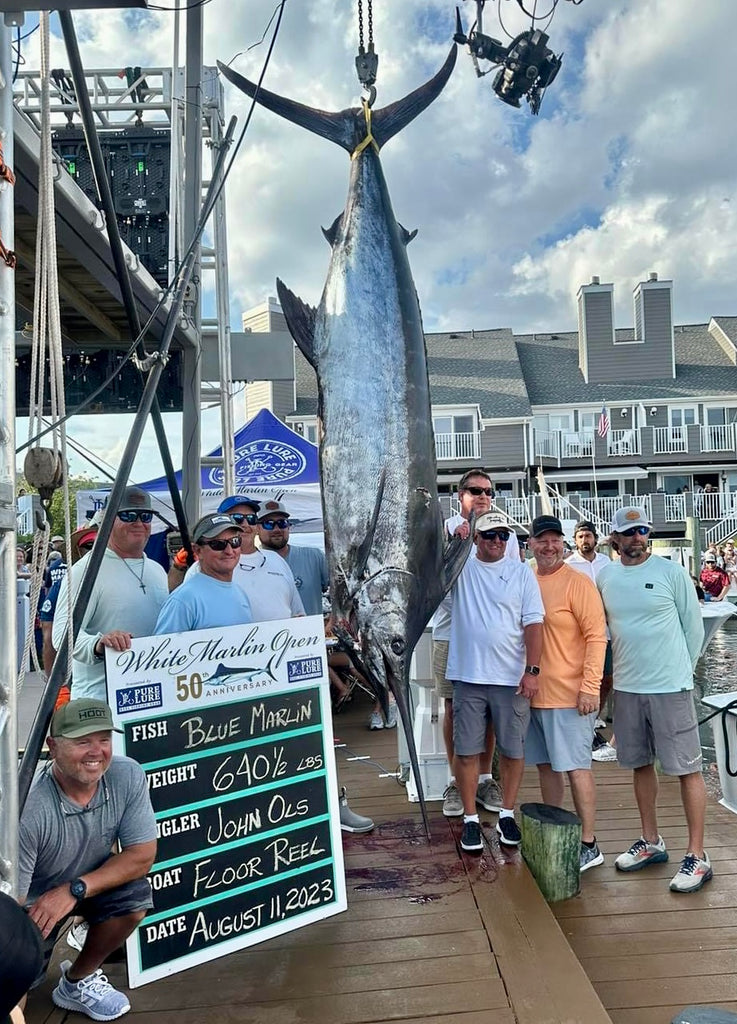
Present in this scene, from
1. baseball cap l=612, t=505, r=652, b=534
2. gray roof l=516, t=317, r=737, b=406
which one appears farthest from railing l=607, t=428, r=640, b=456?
baseball cap l=612, t=505, r=652, b=534

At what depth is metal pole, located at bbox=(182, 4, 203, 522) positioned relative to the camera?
4.73 metres

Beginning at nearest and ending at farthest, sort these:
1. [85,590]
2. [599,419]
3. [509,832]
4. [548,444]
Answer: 1. [85,590]
2. [509,832]
3. [599,419]
4. [548,444]

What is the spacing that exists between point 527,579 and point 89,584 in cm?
157

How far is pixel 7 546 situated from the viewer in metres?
1.65

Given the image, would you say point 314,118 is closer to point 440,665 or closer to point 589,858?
point 440,665

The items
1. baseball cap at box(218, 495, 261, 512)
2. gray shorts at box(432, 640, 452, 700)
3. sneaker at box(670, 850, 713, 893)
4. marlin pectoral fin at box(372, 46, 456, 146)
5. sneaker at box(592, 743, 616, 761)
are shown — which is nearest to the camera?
marlin pectoral fin at box(372, 46, 456, 146)

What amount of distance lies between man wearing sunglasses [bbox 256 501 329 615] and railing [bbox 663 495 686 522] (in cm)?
2015

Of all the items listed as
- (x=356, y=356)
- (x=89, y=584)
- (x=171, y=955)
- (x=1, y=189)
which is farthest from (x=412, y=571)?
(x=1, y=189)

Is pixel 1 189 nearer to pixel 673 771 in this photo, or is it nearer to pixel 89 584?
pixel 89 584

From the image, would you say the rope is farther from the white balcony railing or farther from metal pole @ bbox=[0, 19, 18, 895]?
the white balcony railing

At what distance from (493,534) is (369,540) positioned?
2.66 ft

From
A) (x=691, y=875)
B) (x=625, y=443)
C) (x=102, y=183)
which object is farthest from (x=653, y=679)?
(x=625, y=443)

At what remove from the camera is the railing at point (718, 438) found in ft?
72.8

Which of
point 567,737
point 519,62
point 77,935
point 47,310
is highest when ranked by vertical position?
point 519,62
